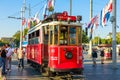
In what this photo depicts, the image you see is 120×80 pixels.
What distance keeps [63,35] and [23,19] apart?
4808 centimetres

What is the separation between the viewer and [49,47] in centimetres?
2097

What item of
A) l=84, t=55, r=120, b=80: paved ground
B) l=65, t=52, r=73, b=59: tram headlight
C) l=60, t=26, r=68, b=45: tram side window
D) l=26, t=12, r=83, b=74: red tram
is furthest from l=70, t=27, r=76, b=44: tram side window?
l=84, t=55, r=120, b=80: paved ground

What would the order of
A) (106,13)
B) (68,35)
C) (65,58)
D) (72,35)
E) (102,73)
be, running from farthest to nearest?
(106,13)
(102,73)
(72,35)
(68,35)
(65,58)

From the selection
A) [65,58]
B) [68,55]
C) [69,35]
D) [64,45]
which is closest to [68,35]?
[69,35]

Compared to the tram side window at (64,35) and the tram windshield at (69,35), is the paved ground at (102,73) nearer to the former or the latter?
the tram windshield at (69,35)


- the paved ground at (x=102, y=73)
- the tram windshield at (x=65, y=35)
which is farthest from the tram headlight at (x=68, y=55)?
the paved ground at (x=102, y=73)

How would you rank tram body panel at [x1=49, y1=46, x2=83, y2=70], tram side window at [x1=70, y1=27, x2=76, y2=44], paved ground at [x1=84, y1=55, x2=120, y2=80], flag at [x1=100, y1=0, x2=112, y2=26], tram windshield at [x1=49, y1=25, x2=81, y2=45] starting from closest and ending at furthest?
tram body panel at [x1=49, y1=46, x2=83, y2=70] → tram windshield at [x1=49, y1=25, x2=81, y2=45] → tram side window at [x1=70, y1=27, x2=76, y2=44] → paved ground at [x1=84, y1=55, x2=120, y2=80] → flag at [x1=100, y1=0, x2=112, y2=26]

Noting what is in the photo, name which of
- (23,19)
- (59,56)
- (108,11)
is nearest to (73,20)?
(59,56)

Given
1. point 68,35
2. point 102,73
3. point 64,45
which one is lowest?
point 102,73

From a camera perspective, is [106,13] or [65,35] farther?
[106,13]

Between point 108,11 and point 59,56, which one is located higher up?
point 108,11

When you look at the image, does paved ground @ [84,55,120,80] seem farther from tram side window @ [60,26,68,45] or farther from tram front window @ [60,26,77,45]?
tram side window @ [60,26,68,45]

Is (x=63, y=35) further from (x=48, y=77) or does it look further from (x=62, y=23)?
(x=48, y=77)

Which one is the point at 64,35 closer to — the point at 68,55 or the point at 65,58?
the point at 68,55
